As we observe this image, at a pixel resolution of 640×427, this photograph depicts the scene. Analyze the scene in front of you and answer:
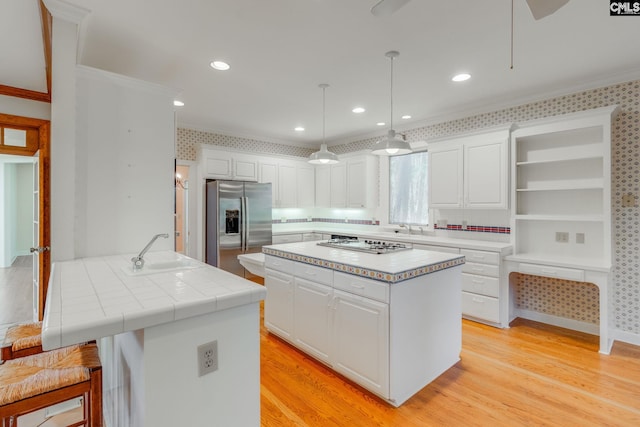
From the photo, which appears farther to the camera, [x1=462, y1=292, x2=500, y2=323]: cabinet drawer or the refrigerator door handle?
the refrigerator door handle

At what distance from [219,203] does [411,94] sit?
3.13 metres

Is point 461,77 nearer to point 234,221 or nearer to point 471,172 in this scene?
point 471,172

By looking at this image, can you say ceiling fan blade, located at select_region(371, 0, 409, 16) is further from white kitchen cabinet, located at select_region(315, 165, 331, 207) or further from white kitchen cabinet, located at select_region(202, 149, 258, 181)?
white kitchen cabinet, located at select_region(315, 165, 331, 207)

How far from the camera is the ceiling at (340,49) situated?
2117 mm

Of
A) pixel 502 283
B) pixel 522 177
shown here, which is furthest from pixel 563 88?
pixel 502 283

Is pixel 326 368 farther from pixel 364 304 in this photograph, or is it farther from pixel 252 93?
pixel 252 93

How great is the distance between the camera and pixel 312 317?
2.67m

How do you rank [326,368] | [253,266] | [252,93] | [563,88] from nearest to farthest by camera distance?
[326,368] < [563,88] < [252,93] < [253,266]

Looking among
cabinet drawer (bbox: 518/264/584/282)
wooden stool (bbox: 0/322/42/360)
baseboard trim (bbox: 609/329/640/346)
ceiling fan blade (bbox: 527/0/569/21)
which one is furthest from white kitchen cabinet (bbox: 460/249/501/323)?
wooden stool (bbox: 0/322/42/360)

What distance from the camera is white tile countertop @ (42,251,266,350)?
1.03m

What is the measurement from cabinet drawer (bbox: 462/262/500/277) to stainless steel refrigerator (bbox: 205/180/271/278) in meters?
3.18

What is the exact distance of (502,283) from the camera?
347 cm

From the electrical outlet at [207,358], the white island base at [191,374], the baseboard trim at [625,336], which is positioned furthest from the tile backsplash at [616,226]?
the electrical outlet at [207,358]

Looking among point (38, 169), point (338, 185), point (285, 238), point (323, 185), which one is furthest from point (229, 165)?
point (38, 169)
